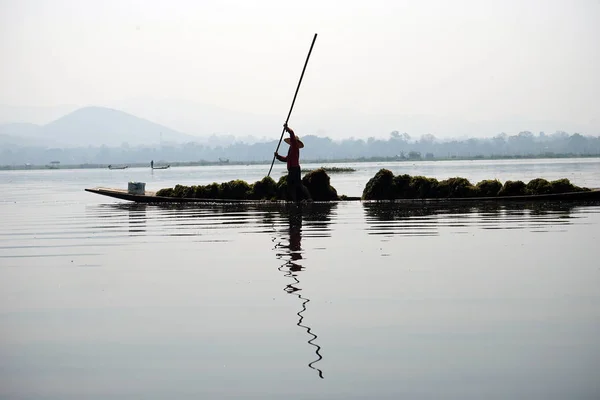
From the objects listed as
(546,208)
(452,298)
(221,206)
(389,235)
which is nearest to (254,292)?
(452,298)

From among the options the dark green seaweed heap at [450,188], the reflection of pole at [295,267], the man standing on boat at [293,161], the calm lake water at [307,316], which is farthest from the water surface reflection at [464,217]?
the man standing on boat at [293,161]

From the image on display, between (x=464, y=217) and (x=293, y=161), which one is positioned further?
(x=293, y=161)

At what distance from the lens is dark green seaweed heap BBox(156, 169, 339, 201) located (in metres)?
32.6

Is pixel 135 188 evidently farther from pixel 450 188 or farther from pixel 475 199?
pixel 475 199

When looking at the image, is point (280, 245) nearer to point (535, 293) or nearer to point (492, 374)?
point (535, 293)

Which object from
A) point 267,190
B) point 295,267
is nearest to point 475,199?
point 267,190

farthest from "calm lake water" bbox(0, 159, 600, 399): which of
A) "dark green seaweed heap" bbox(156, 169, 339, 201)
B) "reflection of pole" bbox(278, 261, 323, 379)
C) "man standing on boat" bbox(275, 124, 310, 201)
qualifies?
"dark green seaweed heap" bbox(156, 169, 339, 201)

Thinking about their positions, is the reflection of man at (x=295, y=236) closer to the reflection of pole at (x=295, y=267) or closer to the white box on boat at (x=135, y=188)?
the reflection of pole at (x=295, y=267)

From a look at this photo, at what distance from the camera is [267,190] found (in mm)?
32969

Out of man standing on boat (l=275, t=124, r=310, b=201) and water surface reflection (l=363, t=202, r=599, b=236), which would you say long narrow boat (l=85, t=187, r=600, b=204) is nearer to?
water surface reflection (l=363, t=202, r=599, b=236)

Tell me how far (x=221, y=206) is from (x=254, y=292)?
824 inches

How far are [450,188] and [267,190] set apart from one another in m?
7.29

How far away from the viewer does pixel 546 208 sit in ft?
85.8

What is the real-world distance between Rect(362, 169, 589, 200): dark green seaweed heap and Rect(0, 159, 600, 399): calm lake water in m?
11.3
